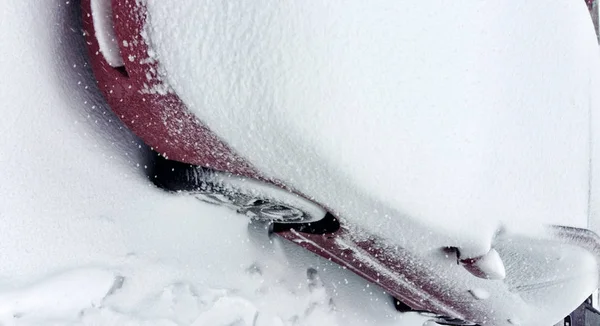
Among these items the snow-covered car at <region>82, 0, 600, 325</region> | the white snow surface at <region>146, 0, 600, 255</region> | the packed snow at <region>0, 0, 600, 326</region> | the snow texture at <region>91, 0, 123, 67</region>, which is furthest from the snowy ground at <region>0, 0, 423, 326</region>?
the white snow surface at <region>146, 0, 600, 255</region>

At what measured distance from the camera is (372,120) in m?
1.29

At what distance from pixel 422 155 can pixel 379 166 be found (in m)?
0.11

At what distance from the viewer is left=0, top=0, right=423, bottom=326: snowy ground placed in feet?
5.41

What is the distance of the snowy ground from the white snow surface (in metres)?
0.55

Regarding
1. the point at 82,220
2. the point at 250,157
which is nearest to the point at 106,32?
the point at 250,157

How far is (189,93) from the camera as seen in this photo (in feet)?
4.36

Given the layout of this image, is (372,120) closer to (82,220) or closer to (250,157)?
(250,157)

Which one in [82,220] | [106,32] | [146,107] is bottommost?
[82,220]

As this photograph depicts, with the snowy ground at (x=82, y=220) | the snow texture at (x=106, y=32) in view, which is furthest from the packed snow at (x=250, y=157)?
the snow texture at (x=106, y=32)

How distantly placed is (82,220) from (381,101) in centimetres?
101

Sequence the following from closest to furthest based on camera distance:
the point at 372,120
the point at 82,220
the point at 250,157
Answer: the point at 372,120 < the point at 250,157 < the point at 82,220

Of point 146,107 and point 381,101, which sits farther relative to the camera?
point 146,107

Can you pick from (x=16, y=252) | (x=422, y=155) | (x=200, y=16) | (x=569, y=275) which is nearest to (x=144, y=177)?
(x=16, y=252)

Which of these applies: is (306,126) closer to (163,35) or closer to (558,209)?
(163,35)
